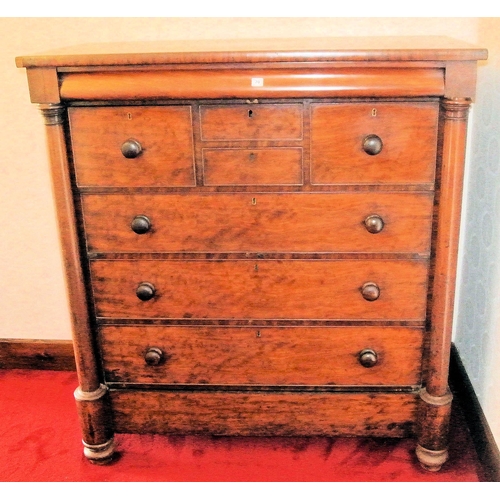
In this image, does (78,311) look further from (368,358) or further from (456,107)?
(456,107)

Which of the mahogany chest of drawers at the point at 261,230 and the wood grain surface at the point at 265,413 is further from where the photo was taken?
the wood grain surface at the point at 265,413

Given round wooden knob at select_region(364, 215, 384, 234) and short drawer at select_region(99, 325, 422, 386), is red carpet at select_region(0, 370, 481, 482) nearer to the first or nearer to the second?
short drawer at select_region(99, 325, 422, 386)

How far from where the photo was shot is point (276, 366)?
1.74 m

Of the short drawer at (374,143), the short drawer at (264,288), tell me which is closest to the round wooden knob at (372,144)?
the short drawer at (374,143)

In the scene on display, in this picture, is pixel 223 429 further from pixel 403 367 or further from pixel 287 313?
pixel 403 367

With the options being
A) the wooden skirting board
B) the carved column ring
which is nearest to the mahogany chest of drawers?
the carved column ring

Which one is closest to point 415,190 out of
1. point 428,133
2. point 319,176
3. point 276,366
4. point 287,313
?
point 428,133

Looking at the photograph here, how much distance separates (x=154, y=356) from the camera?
1732 millimetres

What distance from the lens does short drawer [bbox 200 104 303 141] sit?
1.49 m

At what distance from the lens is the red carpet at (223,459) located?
180 cm

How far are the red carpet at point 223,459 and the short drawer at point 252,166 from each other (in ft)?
2.93

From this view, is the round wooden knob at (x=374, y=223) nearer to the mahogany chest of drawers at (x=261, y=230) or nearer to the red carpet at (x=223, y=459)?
the mahogany chest of drawers at (x=261, y=230)

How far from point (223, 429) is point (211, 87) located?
1019 millimetres

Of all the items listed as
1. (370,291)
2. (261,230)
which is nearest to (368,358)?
(370,291)
